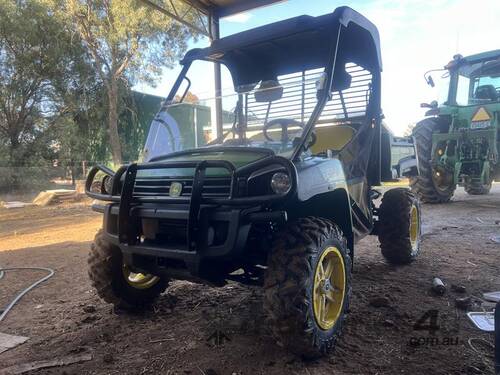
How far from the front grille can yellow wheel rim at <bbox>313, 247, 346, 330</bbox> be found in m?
0.79

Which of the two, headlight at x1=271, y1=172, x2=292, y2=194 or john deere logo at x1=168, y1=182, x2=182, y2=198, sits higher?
headlight at x1=271, y1=172, x2=292, y2=194

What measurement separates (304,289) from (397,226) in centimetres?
251

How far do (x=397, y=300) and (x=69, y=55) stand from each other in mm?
17790

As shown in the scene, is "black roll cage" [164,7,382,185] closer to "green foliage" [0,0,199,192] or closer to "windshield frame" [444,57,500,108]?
"windshield frame" [444,57,500,108]

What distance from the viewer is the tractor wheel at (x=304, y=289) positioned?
257 centimetres

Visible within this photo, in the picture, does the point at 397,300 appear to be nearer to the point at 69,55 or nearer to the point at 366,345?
the point at 366,345

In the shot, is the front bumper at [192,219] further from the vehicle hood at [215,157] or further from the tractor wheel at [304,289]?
the tractor wheel at [304,289]

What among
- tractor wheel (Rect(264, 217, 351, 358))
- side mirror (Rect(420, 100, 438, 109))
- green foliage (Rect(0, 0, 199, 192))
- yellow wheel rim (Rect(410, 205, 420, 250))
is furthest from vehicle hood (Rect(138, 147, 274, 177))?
green foliage (Rect(0, 0, 199, 192))

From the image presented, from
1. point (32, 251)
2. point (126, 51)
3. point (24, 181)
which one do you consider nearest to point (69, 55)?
point (126, 51)

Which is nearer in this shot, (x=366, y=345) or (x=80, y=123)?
(x=366, y=345)

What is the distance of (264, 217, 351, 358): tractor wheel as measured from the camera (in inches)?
101

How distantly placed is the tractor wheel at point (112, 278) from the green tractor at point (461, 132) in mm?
7515

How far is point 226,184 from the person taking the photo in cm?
278

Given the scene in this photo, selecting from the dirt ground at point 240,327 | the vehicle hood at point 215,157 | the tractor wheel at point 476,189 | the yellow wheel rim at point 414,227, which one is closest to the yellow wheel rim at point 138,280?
the dirt ground at point 240,327
